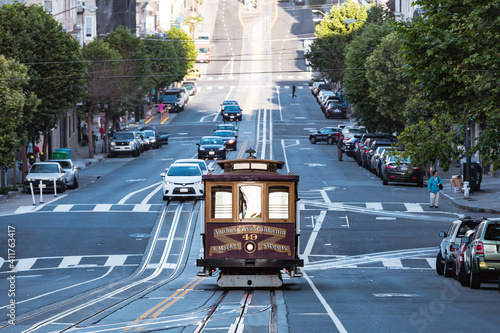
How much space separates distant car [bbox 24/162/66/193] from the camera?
4422 centimetres

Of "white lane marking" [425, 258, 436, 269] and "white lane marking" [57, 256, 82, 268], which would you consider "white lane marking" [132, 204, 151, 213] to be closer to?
"white lane marking" [57, 256, 82, 268]

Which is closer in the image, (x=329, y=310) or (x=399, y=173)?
(x=329, y=310)

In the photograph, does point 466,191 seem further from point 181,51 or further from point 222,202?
point 181,51

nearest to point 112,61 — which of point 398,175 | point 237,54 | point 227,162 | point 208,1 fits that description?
point 398,175

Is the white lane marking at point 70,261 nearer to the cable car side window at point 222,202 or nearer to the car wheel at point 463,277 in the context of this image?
the cable car side window at point 222,202

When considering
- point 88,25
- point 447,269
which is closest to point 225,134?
point 88,25

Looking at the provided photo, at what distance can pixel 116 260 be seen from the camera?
92.7 feet

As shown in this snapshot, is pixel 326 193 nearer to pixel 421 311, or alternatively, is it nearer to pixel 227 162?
pixel 227 162

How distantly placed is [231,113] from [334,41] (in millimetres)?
16970

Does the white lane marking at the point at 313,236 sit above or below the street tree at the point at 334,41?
below

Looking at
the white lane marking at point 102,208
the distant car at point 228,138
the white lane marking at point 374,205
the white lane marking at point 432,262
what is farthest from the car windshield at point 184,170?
the distant car at point 228,138

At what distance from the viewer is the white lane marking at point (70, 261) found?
27391 mm

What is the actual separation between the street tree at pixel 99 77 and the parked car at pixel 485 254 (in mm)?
49272

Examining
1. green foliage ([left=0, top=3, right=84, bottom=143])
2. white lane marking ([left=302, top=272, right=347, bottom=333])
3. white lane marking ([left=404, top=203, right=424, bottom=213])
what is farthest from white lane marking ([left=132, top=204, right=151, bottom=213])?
white lane marking ([left=302, top=272, right=347, bottom=333])
